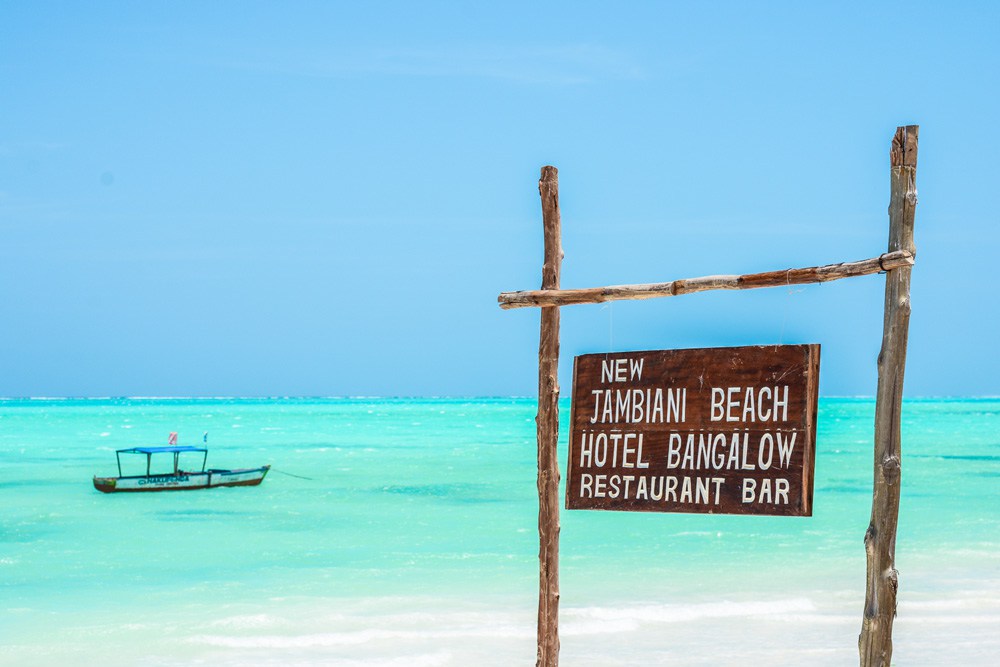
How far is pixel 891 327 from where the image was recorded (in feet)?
14.3

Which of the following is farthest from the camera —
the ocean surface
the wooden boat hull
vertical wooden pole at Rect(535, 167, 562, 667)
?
the wooden boat hull

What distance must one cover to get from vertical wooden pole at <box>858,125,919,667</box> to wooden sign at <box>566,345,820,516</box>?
280 mm

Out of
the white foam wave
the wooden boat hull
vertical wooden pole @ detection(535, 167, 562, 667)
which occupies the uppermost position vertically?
vertical wooden pole @ detection(535, 167, 562, 667)

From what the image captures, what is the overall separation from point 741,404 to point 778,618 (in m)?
8.11

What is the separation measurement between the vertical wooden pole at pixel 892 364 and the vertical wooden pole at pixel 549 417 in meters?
1.53

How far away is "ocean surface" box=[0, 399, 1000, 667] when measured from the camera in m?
10.8

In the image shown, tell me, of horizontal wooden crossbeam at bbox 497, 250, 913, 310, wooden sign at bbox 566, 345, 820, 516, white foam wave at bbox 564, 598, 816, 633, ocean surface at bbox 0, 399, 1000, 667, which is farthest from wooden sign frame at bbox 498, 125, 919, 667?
white foam wave at bbox 564, 598, 816, 633

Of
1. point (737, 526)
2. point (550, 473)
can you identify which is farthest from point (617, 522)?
point (550, 473)

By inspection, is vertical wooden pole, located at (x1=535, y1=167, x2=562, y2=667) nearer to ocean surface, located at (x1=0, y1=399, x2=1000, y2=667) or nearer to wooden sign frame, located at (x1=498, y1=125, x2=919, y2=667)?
wooden sign frame, located at (x1=498, y1=125, x2=919, y2=667)

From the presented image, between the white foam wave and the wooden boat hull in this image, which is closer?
the white foam wave

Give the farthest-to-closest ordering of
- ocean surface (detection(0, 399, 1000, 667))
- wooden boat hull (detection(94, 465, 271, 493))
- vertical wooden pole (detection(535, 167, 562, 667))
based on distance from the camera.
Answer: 1. wooden boat hull (detection(94, 465, 271, 493))
2. ocean surface (detection(0, 399, 1000, 667))
3. vertical wooden pole (detection(535, 167, 562, 667))

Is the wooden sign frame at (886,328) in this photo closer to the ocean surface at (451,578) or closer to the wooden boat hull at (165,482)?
the ocean surface at (451,578)

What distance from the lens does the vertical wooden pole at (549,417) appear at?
5.34 m

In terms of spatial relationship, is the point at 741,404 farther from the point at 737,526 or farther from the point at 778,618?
the point at 737,526
